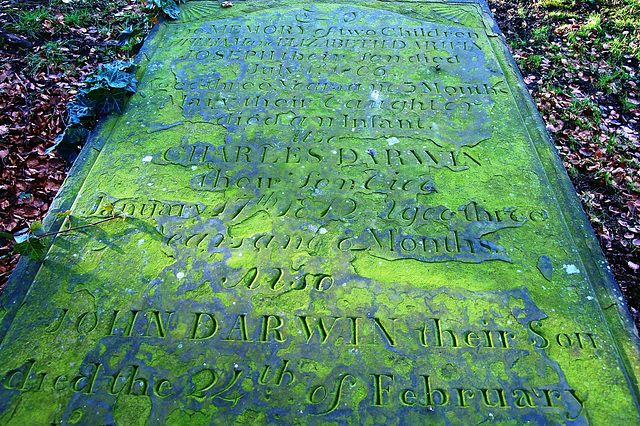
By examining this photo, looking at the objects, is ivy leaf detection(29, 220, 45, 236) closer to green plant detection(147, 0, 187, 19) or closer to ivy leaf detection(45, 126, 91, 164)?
ivy leaf detection(45, 126, 91, 164)

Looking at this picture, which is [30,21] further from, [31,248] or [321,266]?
[321,266]

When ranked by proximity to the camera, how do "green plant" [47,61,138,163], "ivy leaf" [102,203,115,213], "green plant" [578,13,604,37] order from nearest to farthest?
"ivy leaf" [102,203,115,213]
"green plant" [47,61,138,163]
"green plant" [578,13,604,37]

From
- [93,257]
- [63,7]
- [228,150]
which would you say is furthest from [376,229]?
[63,7]

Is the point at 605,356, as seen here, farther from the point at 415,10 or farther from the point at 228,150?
the point at 415,10

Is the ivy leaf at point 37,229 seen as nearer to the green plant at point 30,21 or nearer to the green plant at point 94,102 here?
the green plant at point 94,102

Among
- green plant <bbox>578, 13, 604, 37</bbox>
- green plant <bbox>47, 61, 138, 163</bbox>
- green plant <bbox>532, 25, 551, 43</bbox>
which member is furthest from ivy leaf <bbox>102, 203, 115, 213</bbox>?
green plant <bbox>578, 13, 604, 37</bbox>

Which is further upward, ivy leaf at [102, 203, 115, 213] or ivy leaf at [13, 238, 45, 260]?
ivy leaf at [102, 203, 115, 213]

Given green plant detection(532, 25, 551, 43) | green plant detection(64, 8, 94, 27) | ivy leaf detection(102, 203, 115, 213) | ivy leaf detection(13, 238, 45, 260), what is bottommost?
green plant detection(64, 8, 94, 27)

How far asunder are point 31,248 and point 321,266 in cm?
151

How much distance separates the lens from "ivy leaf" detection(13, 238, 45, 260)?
2.40 metres

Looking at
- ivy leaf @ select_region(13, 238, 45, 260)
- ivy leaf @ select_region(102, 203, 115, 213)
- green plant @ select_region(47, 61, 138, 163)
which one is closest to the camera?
ivy leaf @ select_region(13, 238, 45, 260)

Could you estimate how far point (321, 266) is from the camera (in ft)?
7.93

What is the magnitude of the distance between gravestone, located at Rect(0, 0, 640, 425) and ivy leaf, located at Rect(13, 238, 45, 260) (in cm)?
8

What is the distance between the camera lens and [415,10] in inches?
165
